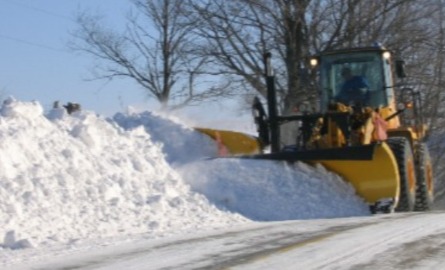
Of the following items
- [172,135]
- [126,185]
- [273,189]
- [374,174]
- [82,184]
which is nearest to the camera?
[82,184]

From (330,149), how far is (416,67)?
1474 centimetres

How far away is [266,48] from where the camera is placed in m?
27.7

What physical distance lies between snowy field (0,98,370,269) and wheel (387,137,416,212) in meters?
0.83

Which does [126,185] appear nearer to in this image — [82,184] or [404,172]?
[82,184]

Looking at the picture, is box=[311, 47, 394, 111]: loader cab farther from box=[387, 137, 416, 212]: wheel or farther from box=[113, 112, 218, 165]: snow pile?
box=[113, 112, 218, 165]: snow pile

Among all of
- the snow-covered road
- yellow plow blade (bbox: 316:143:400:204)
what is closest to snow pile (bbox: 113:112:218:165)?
yellow plow blade (bbox: 316:143:400:204)

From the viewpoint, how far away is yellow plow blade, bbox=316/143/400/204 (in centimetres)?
1454

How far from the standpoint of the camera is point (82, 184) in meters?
13.1

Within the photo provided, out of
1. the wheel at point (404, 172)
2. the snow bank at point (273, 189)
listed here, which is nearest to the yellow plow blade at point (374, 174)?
the snow bank at point (273, 189)

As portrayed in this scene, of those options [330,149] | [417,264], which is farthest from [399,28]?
[417,264]

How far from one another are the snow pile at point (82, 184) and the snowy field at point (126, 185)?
2cm

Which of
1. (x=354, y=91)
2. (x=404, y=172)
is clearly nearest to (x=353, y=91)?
(x=354, y=91)

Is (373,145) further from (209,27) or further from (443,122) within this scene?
(443,122)

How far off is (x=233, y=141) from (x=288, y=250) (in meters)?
8.18
